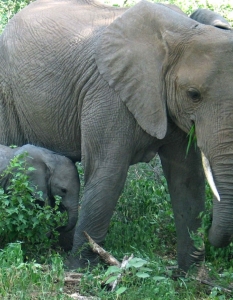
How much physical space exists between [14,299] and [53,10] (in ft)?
9.40

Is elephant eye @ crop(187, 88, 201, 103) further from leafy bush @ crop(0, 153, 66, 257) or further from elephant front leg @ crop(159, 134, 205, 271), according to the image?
leafy bush @ crop(0, 153, 66, 257)

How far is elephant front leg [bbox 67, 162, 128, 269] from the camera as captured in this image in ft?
22.0

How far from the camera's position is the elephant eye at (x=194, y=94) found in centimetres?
623

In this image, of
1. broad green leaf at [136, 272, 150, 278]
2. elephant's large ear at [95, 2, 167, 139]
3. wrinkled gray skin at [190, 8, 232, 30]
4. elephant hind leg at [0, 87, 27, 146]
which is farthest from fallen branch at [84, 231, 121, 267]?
wrinkled gray skin at [190, 8, 232, 30]

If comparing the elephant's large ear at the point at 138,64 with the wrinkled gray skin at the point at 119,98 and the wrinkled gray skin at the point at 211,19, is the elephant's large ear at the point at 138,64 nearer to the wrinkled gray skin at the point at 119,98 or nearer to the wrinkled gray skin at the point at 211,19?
the wrinkled gray skin at the point at 119,98

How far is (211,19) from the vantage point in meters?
6.82

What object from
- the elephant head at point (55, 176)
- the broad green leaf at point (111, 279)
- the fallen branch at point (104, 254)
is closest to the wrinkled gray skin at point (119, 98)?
the elephant head at point (55, 176)

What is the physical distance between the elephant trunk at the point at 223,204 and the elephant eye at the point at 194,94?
1.51 feet

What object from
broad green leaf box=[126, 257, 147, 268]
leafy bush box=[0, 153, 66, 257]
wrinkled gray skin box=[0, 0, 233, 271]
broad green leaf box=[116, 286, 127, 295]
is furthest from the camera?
leafy bush box=[0, 153, 66, 257]

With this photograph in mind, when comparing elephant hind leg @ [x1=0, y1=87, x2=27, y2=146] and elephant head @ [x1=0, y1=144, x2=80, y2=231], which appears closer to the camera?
elephant head @ [x1=0, y1=144, x2=80, y2=231]

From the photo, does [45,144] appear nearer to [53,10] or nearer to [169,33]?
[53,10]

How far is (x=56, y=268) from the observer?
19.7 feet

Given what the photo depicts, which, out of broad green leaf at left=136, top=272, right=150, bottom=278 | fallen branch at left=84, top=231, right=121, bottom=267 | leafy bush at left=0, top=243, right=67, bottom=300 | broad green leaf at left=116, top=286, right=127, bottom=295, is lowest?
fallen branch at left=84, top=231, right=121, bottom=267

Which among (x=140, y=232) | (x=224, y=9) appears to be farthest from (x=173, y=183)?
(x=224, y=9)
